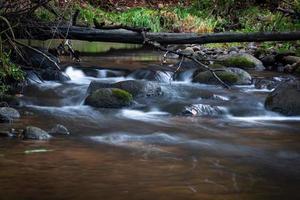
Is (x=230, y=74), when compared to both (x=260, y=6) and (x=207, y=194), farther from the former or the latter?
(x=260, y=6)

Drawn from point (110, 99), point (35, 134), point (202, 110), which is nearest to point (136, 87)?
point (110, 99)

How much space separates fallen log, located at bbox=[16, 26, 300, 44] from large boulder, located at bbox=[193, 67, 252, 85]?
2.46 m

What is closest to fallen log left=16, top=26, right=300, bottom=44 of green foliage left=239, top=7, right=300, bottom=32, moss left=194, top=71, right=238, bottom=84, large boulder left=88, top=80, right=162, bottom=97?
large boulder left=88, top=80, right=162, bottom=97

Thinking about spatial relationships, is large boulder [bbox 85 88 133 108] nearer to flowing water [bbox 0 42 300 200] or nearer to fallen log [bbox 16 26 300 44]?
flowing water [bbox 0 42 300 200]

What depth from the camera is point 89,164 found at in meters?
5.12

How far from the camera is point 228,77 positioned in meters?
10.5

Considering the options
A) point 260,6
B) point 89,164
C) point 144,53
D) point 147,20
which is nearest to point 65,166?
point 89,164

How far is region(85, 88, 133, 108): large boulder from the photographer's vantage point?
327 inches

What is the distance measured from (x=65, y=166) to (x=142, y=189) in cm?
96

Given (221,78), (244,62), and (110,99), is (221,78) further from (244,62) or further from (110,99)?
(110,99)

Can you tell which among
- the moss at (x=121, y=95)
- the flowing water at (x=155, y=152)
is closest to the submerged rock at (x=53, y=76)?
the flowing water at (x=155, y=152)

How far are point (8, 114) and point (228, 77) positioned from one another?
5.01 m

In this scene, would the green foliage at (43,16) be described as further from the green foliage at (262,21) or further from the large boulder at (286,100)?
the green foliage at (262,21)

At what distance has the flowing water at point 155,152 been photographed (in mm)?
4441
